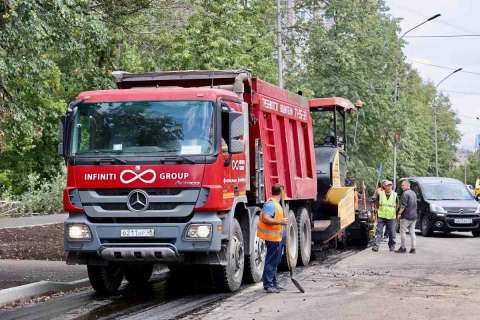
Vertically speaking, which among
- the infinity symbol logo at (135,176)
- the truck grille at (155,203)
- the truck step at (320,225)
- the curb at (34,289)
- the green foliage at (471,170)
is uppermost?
the green foliage at (471,170)

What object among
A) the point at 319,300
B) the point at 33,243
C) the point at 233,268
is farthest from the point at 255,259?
the point at 33,243

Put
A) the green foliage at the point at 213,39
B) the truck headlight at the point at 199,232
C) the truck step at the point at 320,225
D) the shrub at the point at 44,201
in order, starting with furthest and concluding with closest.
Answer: the shrub at the point at 44,201, the green foliage at the point at 213,39, the truck step at the point at 320,225, the truck headlight at the point at 199,232

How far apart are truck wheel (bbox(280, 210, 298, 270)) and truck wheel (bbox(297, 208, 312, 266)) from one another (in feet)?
0.65

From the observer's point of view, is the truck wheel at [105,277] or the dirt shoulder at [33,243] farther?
the dirt shoulder at [33,243]

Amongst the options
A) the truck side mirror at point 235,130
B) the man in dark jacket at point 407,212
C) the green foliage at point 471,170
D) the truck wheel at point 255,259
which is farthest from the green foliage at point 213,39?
the green foliage at point 471,170

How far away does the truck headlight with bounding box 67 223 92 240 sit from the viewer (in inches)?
441

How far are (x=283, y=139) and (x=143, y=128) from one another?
3.86 meters

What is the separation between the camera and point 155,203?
11.0m

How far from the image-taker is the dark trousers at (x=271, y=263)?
11.7m

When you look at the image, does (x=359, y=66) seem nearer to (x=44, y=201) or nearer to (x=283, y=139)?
(x=44, y=201)

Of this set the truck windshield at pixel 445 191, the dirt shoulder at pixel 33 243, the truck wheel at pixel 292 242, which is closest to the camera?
the truck wheel at pixel 292 242

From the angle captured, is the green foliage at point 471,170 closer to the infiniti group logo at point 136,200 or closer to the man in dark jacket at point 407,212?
the man in dark jacket at point 407,212

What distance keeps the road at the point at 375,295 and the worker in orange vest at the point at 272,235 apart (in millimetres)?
262

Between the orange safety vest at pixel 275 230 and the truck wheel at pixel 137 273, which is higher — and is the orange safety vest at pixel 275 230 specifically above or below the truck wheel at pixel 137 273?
above
